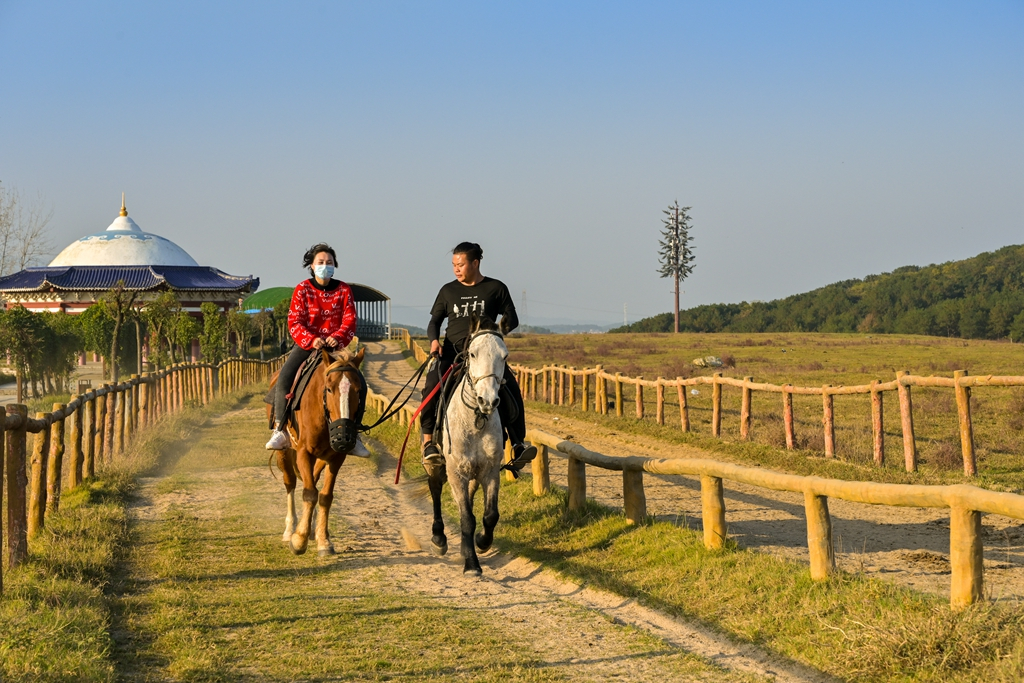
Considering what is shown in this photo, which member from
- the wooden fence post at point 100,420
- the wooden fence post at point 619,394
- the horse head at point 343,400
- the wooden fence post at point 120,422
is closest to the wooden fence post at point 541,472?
the horse head at point 343,400

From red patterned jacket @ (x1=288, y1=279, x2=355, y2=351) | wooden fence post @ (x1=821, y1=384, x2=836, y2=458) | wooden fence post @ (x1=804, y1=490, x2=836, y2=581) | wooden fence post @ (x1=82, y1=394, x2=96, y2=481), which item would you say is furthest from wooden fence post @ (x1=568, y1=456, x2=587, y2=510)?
wooden fence post @ (x1=82, y1=394, x2=96, y2=481)

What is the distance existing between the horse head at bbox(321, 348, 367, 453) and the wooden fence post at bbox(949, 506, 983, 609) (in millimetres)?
4869

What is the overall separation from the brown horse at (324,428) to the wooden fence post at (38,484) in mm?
2216

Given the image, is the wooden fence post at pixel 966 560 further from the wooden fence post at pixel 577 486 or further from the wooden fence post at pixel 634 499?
the wooden fence post at pixel 577 486

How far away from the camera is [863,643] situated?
17.8 feet

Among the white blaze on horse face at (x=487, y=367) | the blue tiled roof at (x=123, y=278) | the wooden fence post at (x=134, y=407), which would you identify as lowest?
the wooden fence post at (x=134, y=407)

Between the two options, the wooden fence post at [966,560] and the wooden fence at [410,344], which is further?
the wooden fence at [410,344]

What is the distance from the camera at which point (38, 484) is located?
29.4 ft

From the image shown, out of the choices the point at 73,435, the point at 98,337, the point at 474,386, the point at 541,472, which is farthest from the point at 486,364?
the point at 98,337

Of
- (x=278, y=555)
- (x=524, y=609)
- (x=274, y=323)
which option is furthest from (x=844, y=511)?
(x=274, y=323)

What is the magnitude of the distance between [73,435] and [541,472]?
5910mm

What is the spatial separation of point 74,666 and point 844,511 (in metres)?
7.59

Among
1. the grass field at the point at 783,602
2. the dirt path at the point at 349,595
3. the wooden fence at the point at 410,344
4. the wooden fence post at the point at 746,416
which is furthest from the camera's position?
the wooden fence at the point at 410,344

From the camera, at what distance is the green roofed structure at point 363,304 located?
8675cm
